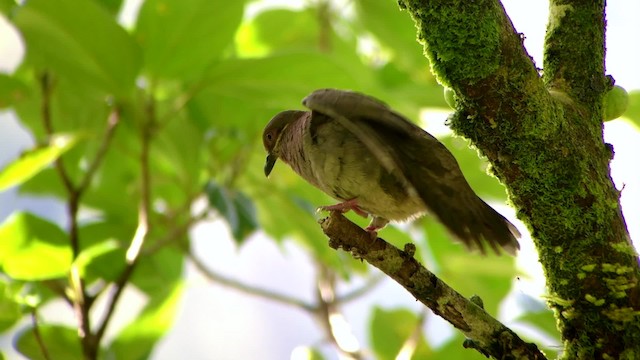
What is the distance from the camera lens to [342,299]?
74.0 inches

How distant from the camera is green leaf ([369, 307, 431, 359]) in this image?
1708mm

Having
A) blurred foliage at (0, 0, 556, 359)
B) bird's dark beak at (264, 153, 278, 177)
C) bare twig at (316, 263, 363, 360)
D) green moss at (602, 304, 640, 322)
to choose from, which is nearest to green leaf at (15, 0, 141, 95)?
blurred foliage at (0, 0, 556, 359)

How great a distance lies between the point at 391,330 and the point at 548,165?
3.16 ft

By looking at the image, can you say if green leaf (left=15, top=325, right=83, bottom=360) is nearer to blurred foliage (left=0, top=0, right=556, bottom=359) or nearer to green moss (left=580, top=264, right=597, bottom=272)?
blurred foliage (left=0, top=0, right=556, bottom=359)

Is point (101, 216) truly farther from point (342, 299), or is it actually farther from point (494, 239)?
point (494, 239)

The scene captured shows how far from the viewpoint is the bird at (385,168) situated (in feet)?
2.84

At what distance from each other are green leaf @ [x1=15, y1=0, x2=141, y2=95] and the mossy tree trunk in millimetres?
842

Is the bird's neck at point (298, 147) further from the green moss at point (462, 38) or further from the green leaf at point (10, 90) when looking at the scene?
the green leaf at point (10, 90)

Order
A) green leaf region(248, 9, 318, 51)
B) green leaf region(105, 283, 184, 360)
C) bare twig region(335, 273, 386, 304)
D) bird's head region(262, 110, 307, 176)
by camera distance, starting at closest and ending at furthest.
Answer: bird's head region(262, 110, 307, 176)
green leaf region(105, 283, 184, 360)
bare twig region(335, 273, 386, 304)
green leaf region(248, 9, 318, 51)

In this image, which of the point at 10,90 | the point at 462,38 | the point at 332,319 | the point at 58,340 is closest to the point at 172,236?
the point at 58,340

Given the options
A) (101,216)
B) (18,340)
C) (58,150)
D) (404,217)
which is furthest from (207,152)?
(404,217)

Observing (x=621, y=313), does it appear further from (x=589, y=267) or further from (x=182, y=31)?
(x=182, y=31)

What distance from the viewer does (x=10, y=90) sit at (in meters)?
1.71

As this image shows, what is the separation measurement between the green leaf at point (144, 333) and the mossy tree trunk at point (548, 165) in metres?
0.85
